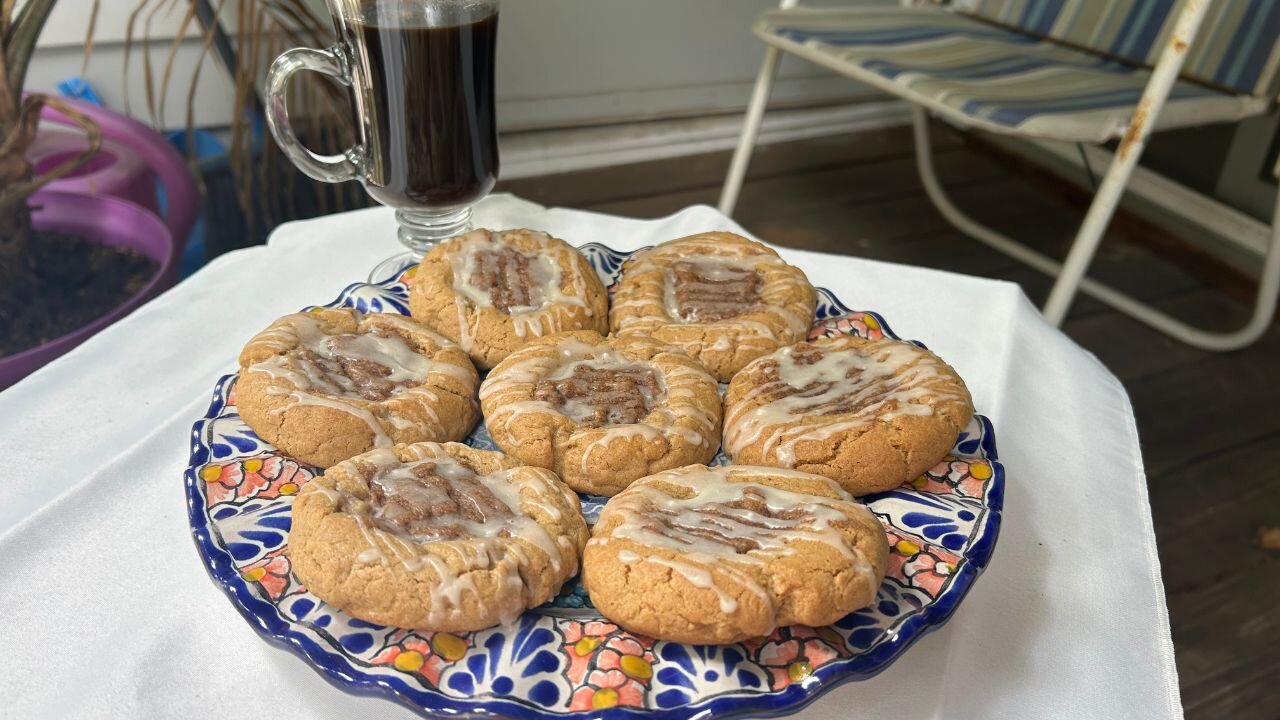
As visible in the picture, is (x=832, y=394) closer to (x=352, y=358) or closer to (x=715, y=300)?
(x=715, y=300)

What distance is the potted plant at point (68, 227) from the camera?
1250 mm

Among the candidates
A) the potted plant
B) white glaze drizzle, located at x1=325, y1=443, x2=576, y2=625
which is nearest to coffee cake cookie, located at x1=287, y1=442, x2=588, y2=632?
white glaze drizzle, located at x1=325, y1=443, x2=576, y2=625

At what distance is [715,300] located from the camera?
1041 mm

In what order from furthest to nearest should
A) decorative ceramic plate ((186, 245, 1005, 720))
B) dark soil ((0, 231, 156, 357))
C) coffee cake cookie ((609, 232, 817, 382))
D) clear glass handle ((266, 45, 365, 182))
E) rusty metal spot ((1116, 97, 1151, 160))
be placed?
1. rusty metal spot ((1116, 97, 1151, 160))
2. dark soil ((0, 231, 156, 357))
3. clear glass handle ((266, 45, 365, 182))
4. coffee cake cookie ((609, 232, 817, 382))
5. decorative ceramic plate ((186, 245, 1005, 720))

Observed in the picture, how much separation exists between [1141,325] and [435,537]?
6.63 feet

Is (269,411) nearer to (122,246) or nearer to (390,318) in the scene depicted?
(390,318)

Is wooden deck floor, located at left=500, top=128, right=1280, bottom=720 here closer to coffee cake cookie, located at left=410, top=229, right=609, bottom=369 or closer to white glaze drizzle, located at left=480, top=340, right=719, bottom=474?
white glaze drizzle, located at left=480, top=340, right=719, bottom=474

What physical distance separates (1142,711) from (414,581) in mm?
576

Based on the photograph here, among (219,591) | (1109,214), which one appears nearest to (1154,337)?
(1109,214)

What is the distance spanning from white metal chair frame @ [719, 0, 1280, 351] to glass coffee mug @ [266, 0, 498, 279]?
999mm

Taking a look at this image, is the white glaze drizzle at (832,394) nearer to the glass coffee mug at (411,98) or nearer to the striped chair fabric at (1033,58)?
the glass coffee mug at (411,98)

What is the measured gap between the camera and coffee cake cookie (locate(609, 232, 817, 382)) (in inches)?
38.3

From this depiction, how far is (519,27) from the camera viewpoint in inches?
95.3

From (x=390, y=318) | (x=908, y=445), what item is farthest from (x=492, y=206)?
(x=908, y=445)
